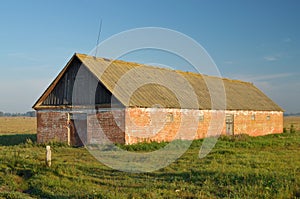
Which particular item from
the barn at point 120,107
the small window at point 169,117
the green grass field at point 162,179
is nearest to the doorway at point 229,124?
the barn at point 120,107

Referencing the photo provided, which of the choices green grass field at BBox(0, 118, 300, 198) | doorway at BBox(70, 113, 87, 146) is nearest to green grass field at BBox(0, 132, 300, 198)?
green grass field at BBox(0, 118, 300, 198)

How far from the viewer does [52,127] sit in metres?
22.2

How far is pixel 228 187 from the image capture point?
30.9ft

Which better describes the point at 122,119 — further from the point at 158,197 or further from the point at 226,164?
the point at 158,197

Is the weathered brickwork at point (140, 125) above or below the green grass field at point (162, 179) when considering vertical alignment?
above

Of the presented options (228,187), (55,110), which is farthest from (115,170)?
(55,110)

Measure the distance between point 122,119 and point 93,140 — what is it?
2427 millimetres

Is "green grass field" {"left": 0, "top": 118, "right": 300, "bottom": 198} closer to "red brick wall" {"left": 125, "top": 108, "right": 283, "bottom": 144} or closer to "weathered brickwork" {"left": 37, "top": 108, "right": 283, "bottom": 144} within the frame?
"weathered brickwork" {"left": 37, "top": 108, "right": 283, "bottom": 144}

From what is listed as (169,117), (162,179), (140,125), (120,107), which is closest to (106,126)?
(120,107)

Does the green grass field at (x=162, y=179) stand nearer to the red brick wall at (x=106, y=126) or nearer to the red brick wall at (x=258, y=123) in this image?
the red brick wall at (x=106, y=126)

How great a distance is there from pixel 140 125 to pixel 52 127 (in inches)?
237

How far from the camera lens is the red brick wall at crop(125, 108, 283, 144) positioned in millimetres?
19859

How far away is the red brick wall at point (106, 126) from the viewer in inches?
767

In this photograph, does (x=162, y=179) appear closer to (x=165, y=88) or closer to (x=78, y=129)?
(x=78, y=129)
